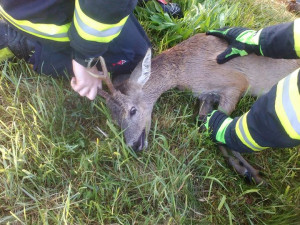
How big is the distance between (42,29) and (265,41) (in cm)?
203

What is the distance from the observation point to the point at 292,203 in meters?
2.92

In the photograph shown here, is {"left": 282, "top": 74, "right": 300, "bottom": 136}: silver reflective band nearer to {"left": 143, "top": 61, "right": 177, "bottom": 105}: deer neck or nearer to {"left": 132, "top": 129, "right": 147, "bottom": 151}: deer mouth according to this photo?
{"left": 132, "top": 129, "right": 147, "bottom": 151}: deer mouth

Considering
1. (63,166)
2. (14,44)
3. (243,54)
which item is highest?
(243,54)

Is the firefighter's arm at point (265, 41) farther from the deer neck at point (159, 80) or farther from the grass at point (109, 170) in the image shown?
the grass at point (109, 170)

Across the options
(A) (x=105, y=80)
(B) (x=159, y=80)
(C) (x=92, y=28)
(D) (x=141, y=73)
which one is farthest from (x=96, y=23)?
(B) (x=159, y=80)

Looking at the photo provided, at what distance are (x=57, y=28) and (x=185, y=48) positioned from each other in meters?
1.50

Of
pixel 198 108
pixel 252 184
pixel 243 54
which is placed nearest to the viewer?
pixel 252 184

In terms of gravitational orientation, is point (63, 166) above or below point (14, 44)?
below

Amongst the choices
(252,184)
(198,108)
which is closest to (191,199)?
(252,184)

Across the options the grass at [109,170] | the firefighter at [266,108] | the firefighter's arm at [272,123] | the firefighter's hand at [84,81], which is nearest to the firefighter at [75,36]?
the firefighter's hand at [84,81]

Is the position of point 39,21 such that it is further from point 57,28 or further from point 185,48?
point 185,48

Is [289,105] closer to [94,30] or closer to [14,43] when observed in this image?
[94,30]

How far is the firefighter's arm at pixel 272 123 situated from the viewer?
226 centimetres

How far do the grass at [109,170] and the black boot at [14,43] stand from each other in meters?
0.15
